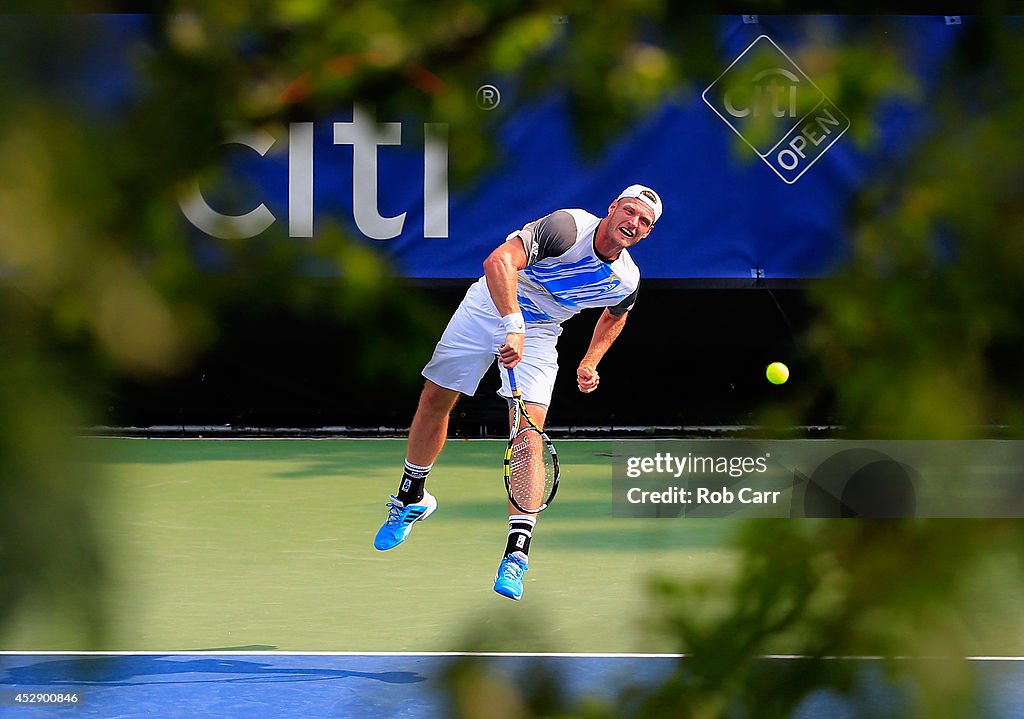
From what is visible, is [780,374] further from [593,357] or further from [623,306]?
[623,306]

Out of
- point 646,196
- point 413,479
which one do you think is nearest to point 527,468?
point 413,479

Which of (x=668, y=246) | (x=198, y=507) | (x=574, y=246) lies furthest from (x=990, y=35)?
(x=668, y=246)

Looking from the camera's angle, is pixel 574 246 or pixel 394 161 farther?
pixel 574 246

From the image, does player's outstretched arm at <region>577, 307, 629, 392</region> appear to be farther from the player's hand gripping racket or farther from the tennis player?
the player's hand gripping racket

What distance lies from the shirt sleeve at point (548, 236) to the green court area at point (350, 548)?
114cm

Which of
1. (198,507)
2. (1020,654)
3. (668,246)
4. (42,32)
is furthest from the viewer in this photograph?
(668,246)

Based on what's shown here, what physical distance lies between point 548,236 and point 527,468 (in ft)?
2.90

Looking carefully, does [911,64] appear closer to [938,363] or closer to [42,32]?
[938,363]

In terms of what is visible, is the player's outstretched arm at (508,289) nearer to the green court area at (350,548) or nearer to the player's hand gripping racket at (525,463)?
the player's hand gripping racket at (525,463)

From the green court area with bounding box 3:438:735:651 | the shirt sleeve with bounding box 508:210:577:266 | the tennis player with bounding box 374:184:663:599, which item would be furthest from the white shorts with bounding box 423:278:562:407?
the green court area with bounding box 3:438:735:651

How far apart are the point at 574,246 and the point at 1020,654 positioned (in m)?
4.61

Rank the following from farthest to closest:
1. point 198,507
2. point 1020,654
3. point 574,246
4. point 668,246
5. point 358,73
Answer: point 668,246 < point 198,507 < point 574,246 < point 1020,654 < point 358,73

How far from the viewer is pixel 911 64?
0.81 metres

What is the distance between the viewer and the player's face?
5.69 metres
